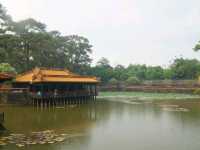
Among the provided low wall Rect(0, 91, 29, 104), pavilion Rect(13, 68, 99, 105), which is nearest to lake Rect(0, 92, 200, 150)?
low wall Rect(0, 91, 29, 104)

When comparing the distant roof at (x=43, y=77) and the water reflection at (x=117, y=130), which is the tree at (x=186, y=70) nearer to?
the distant roof at (x=43, y=77)

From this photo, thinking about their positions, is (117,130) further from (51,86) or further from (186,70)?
(186,70)

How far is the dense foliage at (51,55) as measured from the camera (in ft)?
136

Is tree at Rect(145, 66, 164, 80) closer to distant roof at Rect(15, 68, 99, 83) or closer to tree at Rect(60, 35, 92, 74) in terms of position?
tree at Rect(60, 35, 92, 74)

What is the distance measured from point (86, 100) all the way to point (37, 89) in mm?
5801

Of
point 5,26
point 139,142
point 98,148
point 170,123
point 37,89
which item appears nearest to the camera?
point 98,148

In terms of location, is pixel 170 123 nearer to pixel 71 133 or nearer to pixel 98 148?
pixel 71 133

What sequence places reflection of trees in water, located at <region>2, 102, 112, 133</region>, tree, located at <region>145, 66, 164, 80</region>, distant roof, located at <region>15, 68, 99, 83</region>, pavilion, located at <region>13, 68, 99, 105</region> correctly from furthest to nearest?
tree, located at <region>145, 66, 164, 80</region>
distant roof, located at <region>15, 68, 99, 83</region>
pavilion, located at <region>13, 68, 99, 105</region>
reflection of trees in water, located at <region>2, 102, 112, 133</region>

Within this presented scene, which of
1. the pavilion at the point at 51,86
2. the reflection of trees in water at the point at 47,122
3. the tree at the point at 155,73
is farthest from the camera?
the tree at the point at 155,73

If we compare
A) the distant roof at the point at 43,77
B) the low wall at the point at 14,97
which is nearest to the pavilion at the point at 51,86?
the distant roof at the point at 43,77

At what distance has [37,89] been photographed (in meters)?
33.3

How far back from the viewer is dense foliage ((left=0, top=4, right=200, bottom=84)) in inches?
1630

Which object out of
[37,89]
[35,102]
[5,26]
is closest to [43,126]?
[35,102]

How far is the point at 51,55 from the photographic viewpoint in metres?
47.9
